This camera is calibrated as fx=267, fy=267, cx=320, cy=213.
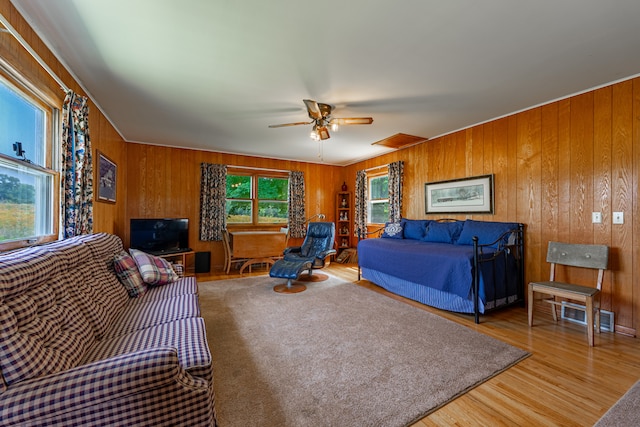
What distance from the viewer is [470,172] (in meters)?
3.83

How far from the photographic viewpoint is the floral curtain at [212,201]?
16.8 feet

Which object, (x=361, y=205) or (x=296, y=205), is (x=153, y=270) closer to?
(x=296, y=205)

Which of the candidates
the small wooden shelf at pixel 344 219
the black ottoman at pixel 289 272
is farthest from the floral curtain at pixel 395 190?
the black ottoman at pixel 289 272

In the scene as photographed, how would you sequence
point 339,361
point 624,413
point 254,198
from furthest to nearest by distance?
point 254,198, point 339,361, point 624,413

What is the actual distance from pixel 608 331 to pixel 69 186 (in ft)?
16.3

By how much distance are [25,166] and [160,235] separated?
111 inches

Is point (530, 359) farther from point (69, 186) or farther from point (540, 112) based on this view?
point (69, 186)

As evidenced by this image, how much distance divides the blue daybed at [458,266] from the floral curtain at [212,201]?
3.00 meters

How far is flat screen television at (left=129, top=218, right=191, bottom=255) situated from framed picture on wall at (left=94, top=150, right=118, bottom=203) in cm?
70

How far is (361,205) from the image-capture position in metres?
5.93

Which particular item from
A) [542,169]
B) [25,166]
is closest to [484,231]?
[542,169]

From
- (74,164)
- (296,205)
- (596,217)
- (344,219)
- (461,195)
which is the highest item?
(74,164)

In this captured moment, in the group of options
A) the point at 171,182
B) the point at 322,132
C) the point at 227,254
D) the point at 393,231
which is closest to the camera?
the point at 322,132

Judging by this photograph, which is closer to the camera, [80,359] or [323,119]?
[80,359]
